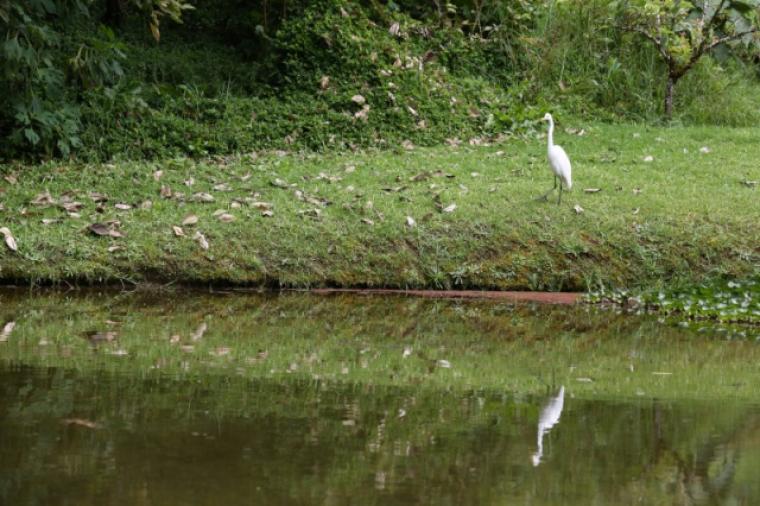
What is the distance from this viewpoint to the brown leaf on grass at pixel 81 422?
4.61 m

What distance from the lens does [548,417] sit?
5.00m

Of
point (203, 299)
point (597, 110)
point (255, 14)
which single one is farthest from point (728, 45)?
Answer: point (203, 299)

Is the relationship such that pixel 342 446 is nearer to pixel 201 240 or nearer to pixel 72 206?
pixel 201 240

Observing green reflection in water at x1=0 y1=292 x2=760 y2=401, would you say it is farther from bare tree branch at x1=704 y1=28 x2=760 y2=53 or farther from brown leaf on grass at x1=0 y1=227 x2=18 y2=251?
bare tree branch at x1=704 y1=28 x2=760 y2=53

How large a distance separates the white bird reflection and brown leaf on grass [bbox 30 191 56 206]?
5.32m

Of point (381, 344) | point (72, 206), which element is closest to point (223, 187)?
point (72, 206)

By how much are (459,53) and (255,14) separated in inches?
97.7

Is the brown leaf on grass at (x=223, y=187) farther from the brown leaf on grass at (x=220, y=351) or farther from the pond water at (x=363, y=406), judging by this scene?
the brown leaf on grass at (x=220, y=351)

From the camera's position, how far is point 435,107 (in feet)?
41.7

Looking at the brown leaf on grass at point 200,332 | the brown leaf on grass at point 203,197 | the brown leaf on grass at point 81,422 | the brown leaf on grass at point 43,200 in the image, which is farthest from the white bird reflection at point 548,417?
the brown leaf on grass at point 43,200

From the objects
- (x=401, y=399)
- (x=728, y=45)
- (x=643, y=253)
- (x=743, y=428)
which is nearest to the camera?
(x=743, y=428)

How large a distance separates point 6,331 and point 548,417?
3339 millimetres

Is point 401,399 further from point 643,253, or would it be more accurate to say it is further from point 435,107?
point 435,107

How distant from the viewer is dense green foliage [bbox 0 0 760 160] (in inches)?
448
